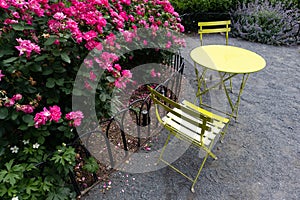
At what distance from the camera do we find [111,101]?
215 centimetres

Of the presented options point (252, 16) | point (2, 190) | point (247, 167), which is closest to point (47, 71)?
point (2, 190)

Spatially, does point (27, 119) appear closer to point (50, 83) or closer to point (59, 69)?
point (50, 83)

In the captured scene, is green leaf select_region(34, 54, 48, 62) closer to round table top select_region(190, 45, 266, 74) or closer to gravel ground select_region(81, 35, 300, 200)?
gravel ground select_region(81, 35, 300, 200)

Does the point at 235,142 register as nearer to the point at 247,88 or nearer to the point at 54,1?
the point at 247,88

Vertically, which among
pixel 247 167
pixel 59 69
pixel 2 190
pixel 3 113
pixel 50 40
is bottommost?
pixel 247 167

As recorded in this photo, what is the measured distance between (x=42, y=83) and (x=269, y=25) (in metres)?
6.13

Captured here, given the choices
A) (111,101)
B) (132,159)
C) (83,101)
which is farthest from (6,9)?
(132,159)

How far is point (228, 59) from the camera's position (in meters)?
2.89

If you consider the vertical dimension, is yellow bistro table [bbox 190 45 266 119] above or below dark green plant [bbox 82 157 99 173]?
above

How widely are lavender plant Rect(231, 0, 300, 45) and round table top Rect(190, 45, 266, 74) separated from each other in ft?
11.5

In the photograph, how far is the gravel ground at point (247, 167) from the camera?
2230mm

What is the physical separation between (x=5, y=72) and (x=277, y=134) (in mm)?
3165

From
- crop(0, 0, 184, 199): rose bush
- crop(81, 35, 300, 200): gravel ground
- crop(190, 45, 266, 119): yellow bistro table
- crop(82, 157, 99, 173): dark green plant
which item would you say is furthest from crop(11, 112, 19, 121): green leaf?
crop(190, 45, 266, 119): yellow bistro table

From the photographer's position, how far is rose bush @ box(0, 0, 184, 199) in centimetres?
158
